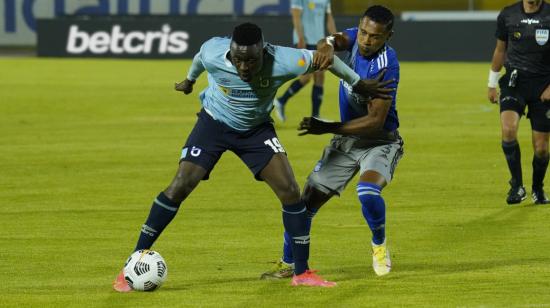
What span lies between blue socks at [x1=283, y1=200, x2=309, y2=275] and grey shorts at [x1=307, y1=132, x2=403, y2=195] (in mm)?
717

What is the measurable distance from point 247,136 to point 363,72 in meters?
1.06

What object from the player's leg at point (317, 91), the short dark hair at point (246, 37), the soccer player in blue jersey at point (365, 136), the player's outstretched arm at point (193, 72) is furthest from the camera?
the player's leg at point (317, 91)

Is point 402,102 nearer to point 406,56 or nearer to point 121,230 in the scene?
point 406,56

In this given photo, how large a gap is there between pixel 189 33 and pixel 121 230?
28473 mm

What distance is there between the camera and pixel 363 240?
11.7m

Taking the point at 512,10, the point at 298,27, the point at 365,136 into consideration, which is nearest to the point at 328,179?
the point at 365,136

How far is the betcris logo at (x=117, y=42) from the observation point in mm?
40969

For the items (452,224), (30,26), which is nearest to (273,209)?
(452,224)

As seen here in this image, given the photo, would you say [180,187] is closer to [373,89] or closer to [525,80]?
[373,89]

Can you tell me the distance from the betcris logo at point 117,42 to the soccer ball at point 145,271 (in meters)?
31.9

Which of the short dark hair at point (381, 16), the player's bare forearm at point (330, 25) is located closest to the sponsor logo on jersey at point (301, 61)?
the short dark hair at point (381, 16)

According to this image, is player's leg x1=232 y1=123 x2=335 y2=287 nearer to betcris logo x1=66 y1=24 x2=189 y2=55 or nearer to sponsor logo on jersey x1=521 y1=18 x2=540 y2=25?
sponsor logo on jersey x1=521 y1=18 x2=540 y2=25

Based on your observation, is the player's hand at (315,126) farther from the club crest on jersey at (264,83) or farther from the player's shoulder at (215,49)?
the player's shoulder at (215,49)

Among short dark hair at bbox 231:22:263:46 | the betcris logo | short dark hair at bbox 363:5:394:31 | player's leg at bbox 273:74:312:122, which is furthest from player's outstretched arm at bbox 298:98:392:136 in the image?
the betcris logo
